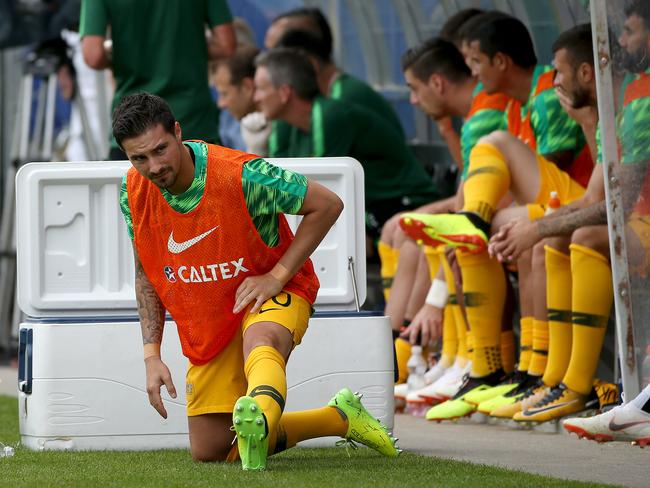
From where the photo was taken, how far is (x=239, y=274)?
4.77 m

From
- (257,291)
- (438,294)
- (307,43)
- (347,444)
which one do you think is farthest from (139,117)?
(307,43)

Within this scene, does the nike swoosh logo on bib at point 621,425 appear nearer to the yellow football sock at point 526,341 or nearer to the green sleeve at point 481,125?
the yellow football sock at point 526,341

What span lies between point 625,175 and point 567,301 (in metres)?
0.79

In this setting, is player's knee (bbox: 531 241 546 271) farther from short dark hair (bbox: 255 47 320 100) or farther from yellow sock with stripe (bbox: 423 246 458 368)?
short dark hair (bbox: 255 47 320 100)

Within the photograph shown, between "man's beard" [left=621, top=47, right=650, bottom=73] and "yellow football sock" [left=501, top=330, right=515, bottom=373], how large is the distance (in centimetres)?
175

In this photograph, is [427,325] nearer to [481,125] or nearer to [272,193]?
[481,125]

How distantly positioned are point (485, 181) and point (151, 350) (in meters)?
2.21

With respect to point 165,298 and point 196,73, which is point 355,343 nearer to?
point 165,298

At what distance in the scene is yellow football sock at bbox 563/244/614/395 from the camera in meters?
6.02

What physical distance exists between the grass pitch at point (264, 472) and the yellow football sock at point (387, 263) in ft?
8.72

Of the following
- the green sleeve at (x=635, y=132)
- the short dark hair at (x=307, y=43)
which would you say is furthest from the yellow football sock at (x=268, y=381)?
the short dark hair at (x=307, y=43)

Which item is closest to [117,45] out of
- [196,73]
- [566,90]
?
[196,73]

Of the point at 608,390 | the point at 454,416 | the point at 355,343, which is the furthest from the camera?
the point at 454,416

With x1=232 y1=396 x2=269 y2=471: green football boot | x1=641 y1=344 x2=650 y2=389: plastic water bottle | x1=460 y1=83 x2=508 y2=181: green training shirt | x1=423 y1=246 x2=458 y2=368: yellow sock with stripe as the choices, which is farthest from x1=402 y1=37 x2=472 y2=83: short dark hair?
x1=232 y1=396 x2=269 y2=471: green football boot
